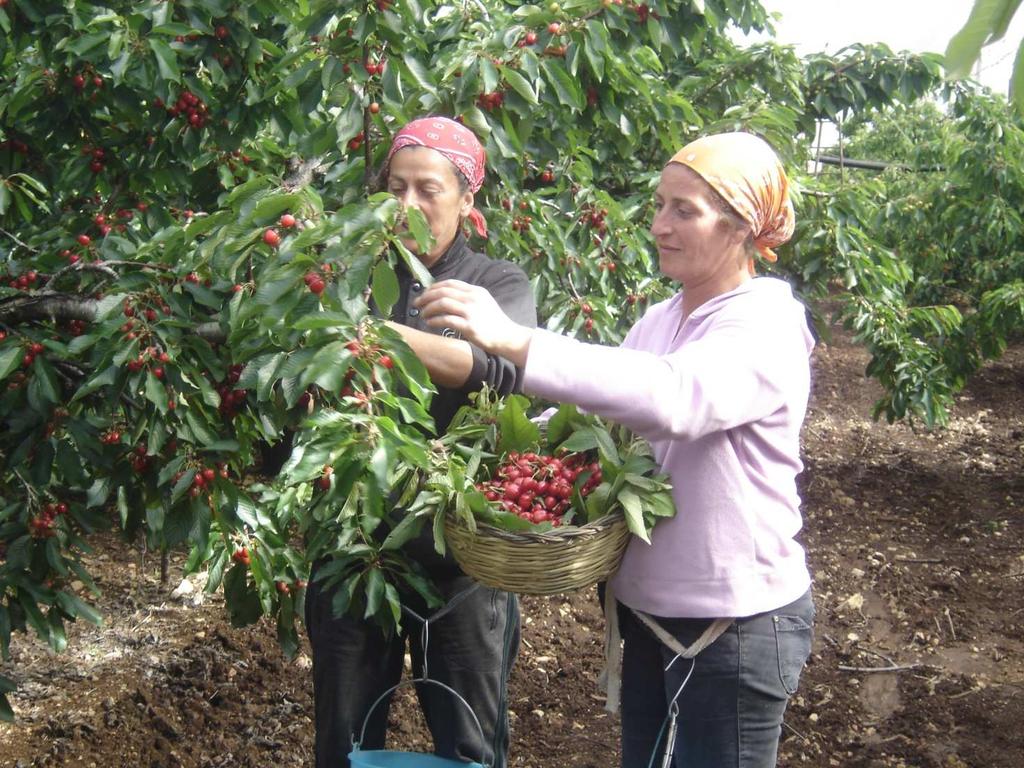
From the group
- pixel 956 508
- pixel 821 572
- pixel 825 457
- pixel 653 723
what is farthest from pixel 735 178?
pixel 825 457

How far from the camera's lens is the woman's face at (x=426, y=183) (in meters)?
2.12

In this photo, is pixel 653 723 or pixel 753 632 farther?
pixel 653 723

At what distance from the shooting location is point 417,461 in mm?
1618

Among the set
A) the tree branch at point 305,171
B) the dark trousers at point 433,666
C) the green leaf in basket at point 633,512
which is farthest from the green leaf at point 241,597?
the green leaf in basket at point 633,512

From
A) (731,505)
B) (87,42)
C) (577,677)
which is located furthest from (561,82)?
(577,677)

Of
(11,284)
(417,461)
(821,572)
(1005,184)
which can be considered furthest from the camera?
(1005,184)

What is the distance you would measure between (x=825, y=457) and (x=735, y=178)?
246 inches

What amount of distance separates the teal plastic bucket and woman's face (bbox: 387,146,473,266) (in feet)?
3.37

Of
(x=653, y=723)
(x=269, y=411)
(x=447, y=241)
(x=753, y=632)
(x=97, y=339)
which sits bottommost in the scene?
(x=653, y=723)

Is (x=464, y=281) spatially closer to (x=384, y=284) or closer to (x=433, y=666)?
(x=384, y=284)

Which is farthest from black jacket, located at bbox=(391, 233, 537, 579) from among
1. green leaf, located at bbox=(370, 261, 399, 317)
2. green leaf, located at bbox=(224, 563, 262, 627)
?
green leaf, located at bbox=(224, 563, 262, 627)

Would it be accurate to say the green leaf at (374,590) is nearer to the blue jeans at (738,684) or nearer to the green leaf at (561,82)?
the blue jeans at (738,684)

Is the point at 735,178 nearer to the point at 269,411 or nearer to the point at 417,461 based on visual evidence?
the point at 417,461

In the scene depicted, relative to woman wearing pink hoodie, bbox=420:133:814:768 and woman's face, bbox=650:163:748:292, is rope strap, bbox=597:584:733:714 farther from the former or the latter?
woman's face, bbox=650:163:748:292
